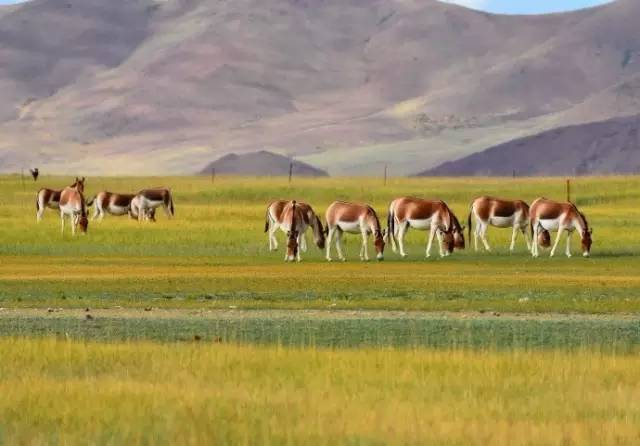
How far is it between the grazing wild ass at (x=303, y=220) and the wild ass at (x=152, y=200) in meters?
17.8

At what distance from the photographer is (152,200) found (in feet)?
243

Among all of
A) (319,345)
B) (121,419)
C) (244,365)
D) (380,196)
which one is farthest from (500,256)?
(380,196)

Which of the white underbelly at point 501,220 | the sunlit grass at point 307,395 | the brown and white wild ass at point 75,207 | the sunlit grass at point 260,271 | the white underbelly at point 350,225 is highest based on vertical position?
the brown and white wild ass at point 75,207

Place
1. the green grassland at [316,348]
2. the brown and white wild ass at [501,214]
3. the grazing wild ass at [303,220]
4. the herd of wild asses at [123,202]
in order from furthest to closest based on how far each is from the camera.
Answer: the herd of wild asses at [123,202], the brown and white wild ass at [501,214], the grazing wild ass at [303,220], the green grassland at [316,348]

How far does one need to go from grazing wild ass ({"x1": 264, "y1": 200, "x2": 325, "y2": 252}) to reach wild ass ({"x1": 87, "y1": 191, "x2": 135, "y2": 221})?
62.8 feet

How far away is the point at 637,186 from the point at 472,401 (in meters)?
82.9

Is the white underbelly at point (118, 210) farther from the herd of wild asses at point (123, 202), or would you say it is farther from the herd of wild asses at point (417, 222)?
the herd of wild asses at point (417, 222)

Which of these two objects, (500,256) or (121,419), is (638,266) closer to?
(500,256)

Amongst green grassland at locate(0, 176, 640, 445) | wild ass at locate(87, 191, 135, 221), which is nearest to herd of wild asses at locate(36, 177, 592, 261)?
green grassland at locate(0, 176, 640, 445)

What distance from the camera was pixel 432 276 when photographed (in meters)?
40.9

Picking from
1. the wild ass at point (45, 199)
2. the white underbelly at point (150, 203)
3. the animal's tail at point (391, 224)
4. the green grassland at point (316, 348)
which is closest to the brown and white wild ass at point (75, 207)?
the wild ass at point (45, 199)

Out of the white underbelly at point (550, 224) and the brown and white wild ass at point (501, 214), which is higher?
the brown and white wild ass at point (501, 214)

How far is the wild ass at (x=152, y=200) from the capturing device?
74.1m

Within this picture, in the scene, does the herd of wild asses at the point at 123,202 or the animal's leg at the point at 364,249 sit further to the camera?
the herd of wild asses at the point at 123,202
